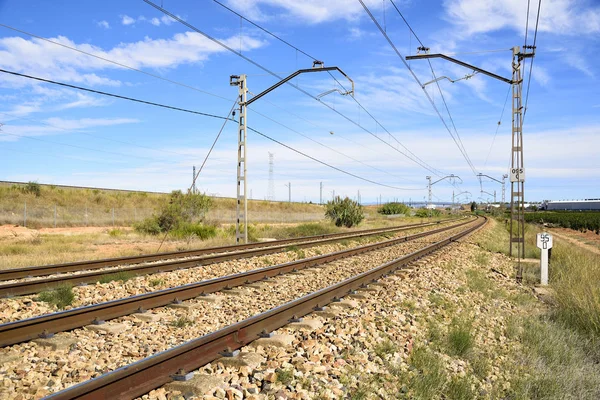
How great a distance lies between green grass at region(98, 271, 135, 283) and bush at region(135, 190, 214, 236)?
2147cm

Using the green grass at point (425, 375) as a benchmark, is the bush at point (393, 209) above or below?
above

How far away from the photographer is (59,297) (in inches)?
401

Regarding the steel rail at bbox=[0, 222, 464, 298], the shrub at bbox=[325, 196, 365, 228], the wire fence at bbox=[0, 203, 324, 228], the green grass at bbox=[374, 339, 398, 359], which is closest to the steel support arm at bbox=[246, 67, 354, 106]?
the steel rail at bbox=[0, 222, 464, 298]

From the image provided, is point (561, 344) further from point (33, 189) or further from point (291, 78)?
point (33, 189)

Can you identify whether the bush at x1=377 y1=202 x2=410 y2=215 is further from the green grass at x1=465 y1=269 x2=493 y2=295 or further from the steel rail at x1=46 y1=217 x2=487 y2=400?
the steel rail at x1=46 y1=217 x2=487 y2=400

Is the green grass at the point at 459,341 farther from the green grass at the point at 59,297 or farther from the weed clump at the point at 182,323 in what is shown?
the green grass at the point at 59,297

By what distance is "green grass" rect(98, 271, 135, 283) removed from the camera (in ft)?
40.6

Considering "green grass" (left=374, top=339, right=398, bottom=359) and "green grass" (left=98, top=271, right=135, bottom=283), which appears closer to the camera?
"green grass" (left=374, top=339, right=398, bottom=359)

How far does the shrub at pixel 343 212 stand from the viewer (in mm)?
52031

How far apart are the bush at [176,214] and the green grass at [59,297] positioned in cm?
2412

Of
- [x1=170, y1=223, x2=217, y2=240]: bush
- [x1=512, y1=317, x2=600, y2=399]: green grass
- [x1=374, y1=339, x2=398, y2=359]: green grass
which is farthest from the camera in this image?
[x1=170, y1=223, x2=217, y2=240]: bush

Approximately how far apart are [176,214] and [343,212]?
21.1 meters

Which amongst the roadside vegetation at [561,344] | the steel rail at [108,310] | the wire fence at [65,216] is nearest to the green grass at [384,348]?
the roadside vegetation at [561,344]

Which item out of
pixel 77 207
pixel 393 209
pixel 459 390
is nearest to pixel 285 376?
pixel 459 390
